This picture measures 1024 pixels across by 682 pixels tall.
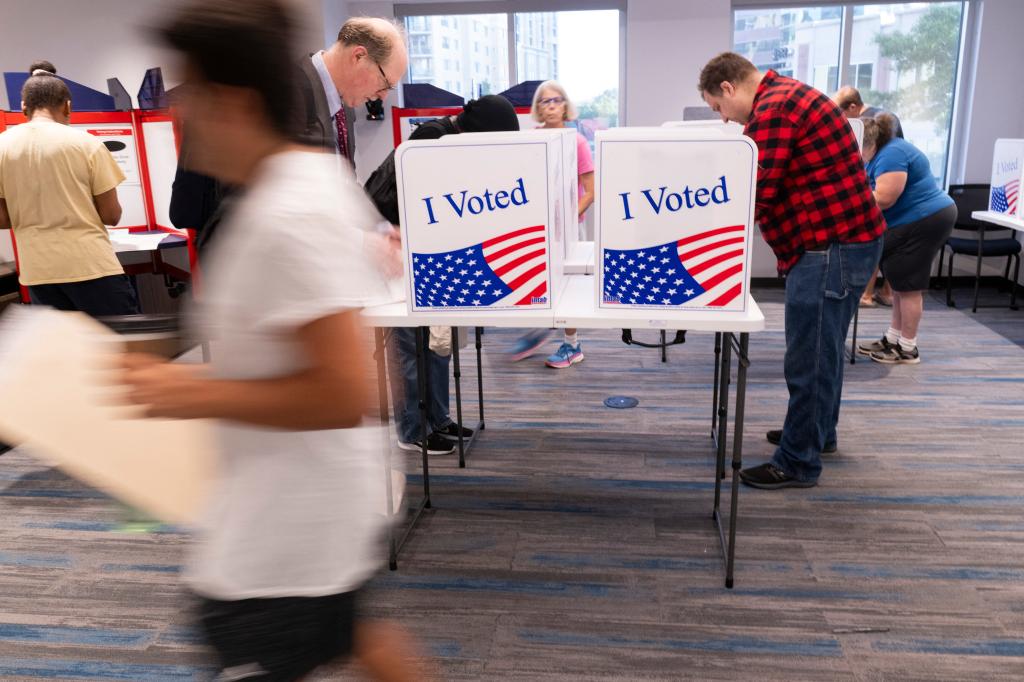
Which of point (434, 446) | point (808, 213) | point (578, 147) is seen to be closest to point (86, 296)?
point (434, 446)

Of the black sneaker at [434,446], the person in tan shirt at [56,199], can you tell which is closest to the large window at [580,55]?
the black sneaker at [434,446]

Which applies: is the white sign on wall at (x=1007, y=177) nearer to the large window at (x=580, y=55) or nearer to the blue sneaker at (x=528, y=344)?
the large window at (x=580, y=55)

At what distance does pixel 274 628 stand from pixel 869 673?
147 centimetres

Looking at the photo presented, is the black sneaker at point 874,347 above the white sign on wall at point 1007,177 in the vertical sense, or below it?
below

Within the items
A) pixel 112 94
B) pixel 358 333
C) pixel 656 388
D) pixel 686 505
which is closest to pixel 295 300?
pixel 358 333

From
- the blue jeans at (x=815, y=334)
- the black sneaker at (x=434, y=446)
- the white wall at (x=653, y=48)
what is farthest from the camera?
the white wall at (x=653, y=48)

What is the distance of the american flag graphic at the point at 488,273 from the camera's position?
201cm

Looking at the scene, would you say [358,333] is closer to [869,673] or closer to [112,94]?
[869,673]

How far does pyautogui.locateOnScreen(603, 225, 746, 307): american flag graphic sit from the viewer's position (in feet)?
6.35

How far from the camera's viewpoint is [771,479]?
9.05 feet

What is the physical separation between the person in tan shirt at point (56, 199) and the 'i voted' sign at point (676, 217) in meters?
2.14

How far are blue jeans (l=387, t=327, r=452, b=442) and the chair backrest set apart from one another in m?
4.72

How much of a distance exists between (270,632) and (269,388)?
0.33 m

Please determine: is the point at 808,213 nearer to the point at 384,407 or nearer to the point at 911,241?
the point at 384,407
